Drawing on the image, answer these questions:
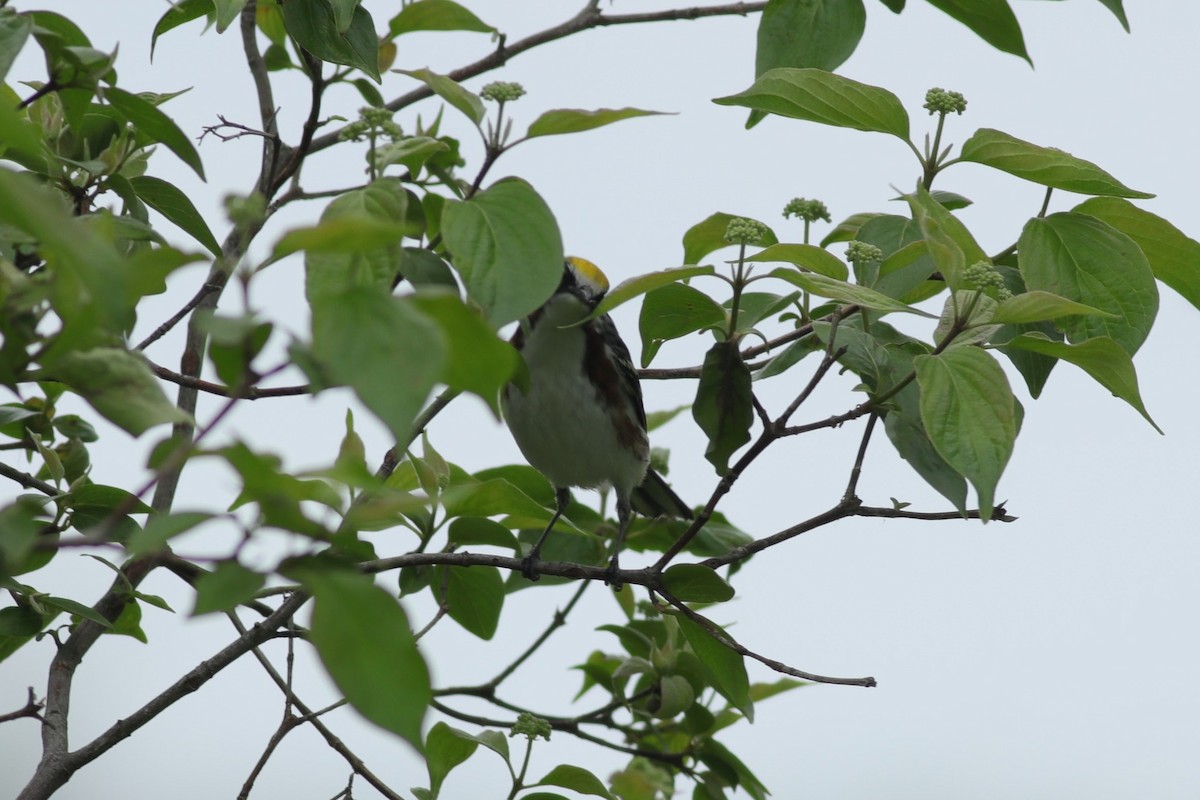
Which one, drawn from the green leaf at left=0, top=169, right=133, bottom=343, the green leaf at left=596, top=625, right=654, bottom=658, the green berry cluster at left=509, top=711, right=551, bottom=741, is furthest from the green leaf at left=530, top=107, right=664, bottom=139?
the green leaf at left=596, top=625, right=654, bottom=658

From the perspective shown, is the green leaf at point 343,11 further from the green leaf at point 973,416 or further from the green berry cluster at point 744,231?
the green leaf at point 973,416

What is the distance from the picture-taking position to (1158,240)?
2535mm

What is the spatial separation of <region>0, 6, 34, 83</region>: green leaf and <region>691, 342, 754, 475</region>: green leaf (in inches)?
52.7

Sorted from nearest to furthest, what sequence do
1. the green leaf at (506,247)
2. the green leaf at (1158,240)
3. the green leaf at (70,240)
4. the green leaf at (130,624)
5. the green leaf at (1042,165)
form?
the green leaf at (70,240), the green leaf at (506,247), the green leaf at (1042,165), the green leaf at (1158,240), the green leaf at (130,624)

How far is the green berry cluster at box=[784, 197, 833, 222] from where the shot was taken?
260 cm

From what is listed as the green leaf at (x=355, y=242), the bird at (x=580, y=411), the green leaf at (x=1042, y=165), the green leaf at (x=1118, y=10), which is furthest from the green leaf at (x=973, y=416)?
the bird at (x=580, y=411)

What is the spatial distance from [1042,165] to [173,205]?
69.1 inches

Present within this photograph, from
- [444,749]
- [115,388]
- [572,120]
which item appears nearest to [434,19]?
[572,120]

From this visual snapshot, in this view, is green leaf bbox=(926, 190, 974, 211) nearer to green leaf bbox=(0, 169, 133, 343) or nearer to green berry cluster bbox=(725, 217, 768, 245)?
green berry cluster bbox=(725, 217, 768, 245)

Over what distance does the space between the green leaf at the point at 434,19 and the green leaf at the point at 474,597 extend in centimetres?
140

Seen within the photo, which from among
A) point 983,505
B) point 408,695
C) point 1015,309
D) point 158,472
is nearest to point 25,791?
point 158,472

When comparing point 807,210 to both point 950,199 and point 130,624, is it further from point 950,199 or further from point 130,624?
point 130,624

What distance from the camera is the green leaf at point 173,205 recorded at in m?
2.40

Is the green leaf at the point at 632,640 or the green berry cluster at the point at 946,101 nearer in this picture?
the green berry cluster at the point at 946,101
